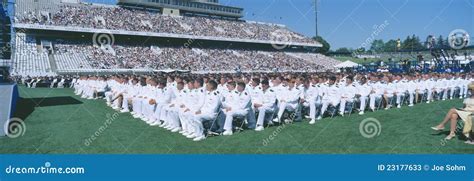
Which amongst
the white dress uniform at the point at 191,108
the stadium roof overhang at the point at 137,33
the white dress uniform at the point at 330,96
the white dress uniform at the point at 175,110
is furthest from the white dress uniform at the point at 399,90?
the stadium roof overhang at the point at 137,33

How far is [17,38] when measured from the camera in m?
39.4

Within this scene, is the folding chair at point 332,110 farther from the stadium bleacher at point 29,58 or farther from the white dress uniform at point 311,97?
the stadium bleacher at point 29,58

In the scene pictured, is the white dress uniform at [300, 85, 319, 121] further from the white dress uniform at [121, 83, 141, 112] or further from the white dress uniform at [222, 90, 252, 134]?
the white dress uniform at [121, 83, 141, 112]

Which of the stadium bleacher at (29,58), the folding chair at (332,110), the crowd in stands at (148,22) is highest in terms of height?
the crowd in stands at (148,22)

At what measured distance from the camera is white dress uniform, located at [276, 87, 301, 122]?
10.4 meters

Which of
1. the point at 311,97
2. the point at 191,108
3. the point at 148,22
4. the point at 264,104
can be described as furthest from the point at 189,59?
the point at 191,108

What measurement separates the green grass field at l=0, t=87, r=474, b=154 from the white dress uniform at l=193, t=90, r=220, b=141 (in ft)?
1.05

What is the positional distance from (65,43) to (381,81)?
124 feet

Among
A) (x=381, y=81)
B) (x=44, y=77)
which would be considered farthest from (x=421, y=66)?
(x=44, y=77)

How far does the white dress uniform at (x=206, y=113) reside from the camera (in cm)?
851

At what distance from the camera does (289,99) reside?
→ 10523 mm

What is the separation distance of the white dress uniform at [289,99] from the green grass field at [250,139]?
578 mm

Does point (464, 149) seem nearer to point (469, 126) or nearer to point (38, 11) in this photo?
point (469, 126)

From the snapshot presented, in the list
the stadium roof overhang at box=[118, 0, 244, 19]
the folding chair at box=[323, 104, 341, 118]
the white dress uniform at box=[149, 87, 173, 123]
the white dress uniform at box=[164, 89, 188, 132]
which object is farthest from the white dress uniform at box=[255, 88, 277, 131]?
the stadium roof overhang at box=[118, 0, 244, 19]
